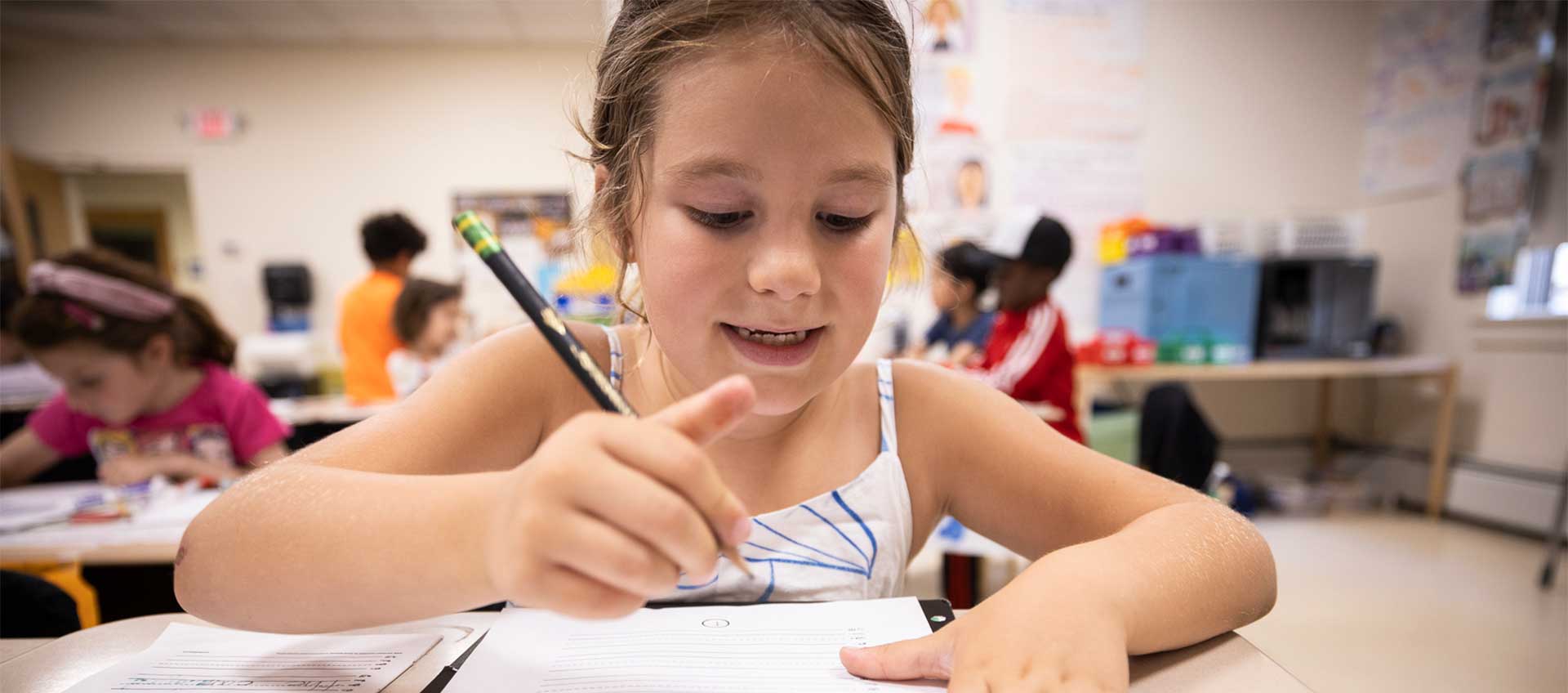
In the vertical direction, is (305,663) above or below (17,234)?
below

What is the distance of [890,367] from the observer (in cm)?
78

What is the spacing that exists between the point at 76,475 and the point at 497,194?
136 inches

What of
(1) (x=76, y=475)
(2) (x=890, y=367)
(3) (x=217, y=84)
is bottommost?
(1) (x=76, y=475)

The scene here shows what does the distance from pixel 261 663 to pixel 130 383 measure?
1415 millimetres

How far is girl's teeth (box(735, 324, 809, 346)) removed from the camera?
56 cm

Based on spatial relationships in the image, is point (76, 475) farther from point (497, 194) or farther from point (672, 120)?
point (497, 194)

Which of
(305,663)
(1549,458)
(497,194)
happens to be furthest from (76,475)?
(1549,458)

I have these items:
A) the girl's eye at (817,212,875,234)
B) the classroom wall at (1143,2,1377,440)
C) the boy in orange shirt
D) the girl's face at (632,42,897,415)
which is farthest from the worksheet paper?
the classroom wall at (1143,2,1377,440)

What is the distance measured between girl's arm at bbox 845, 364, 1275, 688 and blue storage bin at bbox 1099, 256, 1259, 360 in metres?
2.49

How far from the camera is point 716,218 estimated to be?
0.53 meters

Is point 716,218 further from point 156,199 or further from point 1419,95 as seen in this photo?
point 156,199

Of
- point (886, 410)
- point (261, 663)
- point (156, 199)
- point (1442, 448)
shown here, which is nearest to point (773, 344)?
point (886, 410)

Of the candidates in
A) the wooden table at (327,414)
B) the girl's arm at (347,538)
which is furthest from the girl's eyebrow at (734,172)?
the wooden table at (327,414)

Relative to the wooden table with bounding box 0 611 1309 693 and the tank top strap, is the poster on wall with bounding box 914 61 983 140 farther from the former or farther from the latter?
the wooden table with bounding box 0 611 1309 693
